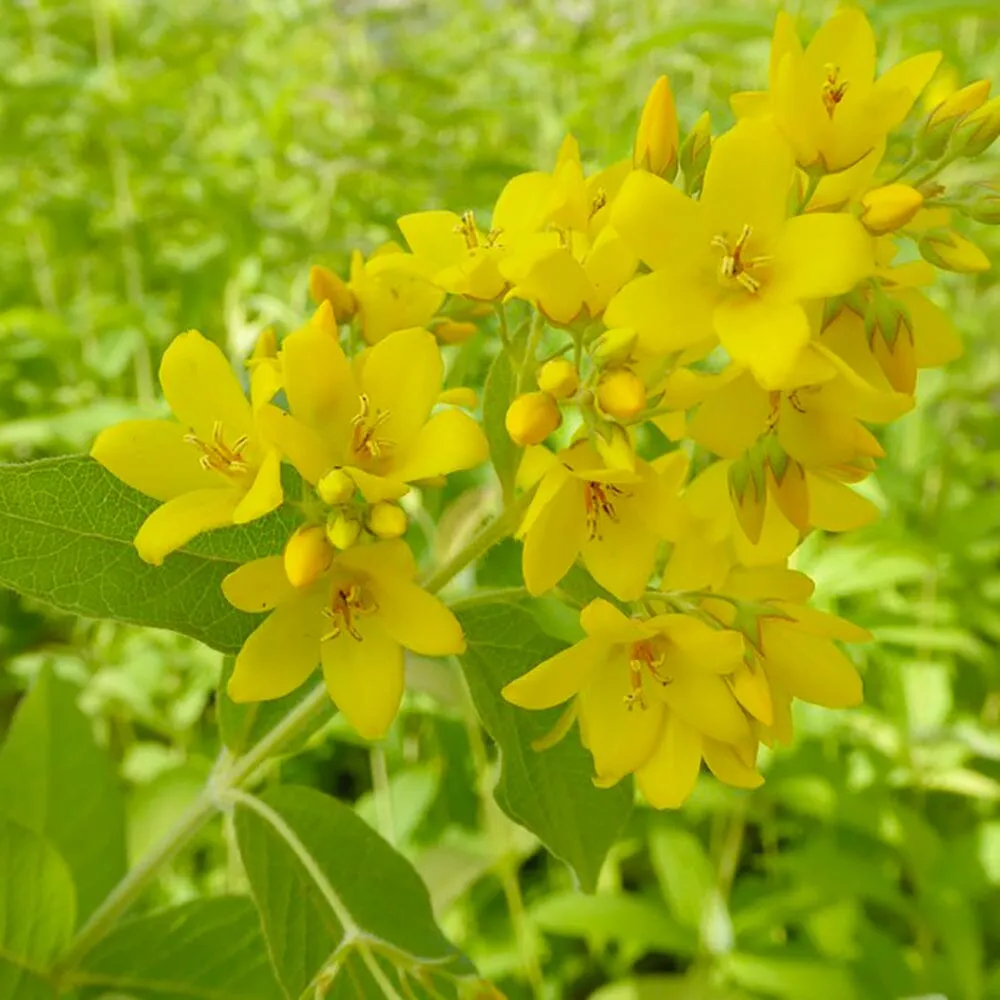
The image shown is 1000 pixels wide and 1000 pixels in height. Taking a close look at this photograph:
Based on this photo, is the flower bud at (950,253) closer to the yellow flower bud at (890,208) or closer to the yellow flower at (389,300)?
Result: the yellow flower bud at (890,208)

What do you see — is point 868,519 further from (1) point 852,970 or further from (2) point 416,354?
(1) point 852,970

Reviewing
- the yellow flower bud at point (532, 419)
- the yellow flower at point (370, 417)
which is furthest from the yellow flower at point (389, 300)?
the yellow flower bud at point (532, 419)

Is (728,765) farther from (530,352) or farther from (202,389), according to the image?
(202,389)

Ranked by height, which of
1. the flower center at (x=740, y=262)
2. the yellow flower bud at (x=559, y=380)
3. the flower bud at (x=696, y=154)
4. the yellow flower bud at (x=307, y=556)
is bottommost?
the yellow flower bud at (x=307, y=556)

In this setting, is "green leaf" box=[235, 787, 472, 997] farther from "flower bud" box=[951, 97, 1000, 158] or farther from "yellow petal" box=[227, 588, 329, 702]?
"flower bud" box=[951, 97, 1000, 158]

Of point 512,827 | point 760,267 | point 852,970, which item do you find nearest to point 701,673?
point 760,267

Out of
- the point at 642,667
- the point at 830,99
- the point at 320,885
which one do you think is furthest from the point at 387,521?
the point at 830,99

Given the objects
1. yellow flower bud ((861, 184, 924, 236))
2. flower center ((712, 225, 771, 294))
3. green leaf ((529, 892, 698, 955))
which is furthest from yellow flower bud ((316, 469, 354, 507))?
green leaf ((529, 892, 698, 955))
